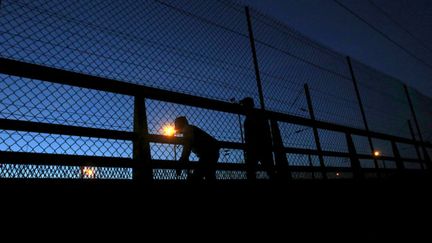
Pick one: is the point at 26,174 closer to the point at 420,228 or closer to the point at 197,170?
the point at 197,170

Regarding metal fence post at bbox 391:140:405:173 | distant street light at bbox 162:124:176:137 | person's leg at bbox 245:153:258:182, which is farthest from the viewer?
metal fence post at bbox 391:140:405:173

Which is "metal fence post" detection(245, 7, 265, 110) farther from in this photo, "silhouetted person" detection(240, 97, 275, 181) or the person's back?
the person's back

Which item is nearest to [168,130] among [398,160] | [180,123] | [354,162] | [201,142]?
[180,123]

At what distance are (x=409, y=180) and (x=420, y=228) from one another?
186cm

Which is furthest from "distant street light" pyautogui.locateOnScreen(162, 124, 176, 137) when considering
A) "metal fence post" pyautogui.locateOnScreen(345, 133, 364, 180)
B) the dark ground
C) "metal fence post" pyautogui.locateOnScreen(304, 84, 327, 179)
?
"metal fence post" pyautogui.locateOnScreen(345, 133, 364, 180)

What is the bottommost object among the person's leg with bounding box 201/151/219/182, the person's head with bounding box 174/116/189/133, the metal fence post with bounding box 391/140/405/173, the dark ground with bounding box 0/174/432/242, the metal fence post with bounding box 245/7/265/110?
the dark ground with bounding box 0/174/432/242

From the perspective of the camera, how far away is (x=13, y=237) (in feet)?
5.35

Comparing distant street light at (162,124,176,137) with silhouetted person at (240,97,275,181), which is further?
distant street light at (162,124,176,137)

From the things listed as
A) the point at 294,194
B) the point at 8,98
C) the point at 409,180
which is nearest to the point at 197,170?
the point at 294,194

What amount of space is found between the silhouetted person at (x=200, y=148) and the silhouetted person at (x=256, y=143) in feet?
1.34

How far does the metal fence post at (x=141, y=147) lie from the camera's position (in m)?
2.21

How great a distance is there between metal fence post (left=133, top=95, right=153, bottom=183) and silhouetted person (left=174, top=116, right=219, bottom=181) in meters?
0.56

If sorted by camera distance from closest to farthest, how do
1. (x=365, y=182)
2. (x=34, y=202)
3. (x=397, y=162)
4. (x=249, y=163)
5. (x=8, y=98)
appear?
1. (x=34, y=202)
2. (x=8, y=98)
3. (x=249, y=163)
4. (x=365, y=182)
5. (x=397, y=162)

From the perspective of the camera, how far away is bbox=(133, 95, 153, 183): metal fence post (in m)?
2.21
